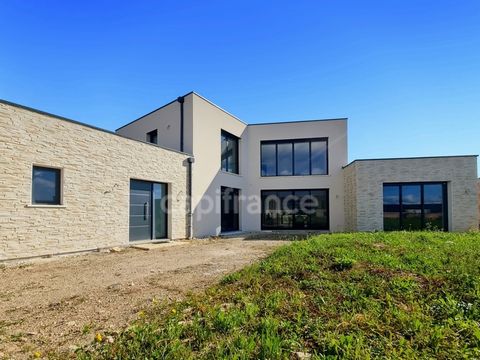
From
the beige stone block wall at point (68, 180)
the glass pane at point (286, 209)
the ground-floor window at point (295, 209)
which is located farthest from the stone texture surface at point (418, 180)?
the beige stone block wall at point (68, 180)

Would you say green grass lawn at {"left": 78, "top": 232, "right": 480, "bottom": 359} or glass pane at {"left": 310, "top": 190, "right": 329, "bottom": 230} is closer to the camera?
green grass lawn at {"left": 78, "top": 232, "right": 480, "bottom": 359}

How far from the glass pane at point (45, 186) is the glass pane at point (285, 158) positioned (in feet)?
37.7

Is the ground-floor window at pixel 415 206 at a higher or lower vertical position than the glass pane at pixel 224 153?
lower

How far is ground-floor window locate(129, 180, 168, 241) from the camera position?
10.2 m

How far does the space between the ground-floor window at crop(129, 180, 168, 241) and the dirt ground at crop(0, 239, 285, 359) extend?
225 cm

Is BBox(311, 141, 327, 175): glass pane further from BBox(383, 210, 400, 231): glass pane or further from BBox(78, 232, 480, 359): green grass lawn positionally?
BBox(78, 232, 480, 359): green grass lawn

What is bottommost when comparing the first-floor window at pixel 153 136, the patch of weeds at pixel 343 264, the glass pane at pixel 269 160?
the patch of weeds at pixel 343 264

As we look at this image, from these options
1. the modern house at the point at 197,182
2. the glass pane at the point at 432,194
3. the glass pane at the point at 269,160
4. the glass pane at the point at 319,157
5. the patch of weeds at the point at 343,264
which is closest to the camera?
the patch of weeds at the point at 343,264

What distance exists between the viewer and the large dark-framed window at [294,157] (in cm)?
1616

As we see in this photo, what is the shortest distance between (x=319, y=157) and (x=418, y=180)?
5.16 metres

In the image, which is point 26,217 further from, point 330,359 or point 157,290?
point 330,359

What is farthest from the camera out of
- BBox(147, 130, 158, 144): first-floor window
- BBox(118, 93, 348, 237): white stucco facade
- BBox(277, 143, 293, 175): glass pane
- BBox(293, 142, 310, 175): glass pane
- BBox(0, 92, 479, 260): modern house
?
BBox(277, 143, 293, 175): glass pane

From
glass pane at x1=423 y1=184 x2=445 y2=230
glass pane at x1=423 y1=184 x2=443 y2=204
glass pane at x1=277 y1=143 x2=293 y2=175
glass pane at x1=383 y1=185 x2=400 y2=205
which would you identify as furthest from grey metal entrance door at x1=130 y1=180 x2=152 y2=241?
glass pane at x1=423 y1=184 x2=443 y2=204

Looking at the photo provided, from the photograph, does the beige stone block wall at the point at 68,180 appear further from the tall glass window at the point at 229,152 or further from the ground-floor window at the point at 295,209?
the ground-floor window at the point at 295,209
